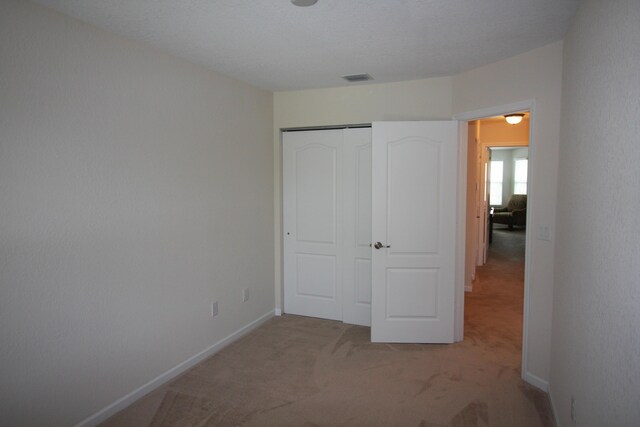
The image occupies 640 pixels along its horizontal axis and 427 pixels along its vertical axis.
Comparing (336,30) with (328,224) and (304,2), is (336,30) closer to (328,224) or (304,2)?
(304,2)

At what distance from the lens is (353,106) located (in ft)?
12.9

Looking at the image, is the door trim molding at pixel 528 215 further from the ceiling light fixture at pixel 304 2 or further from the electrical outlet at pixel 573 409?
the ceiling light fixture at pixel 304 2

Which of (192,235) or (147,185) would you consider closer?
(147,185)

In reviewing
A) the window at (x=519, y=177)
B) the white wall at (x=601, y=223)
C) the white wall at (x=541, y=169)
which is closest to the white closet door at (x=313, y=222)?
the white wall at (x=541, y=169)

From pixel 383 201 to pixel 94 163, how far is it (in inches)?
90.0

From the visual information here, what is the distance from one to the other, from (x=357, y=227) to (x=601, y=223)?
8.42 feet

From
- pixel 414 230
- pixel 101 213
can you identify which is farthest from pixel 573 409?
pixel 101 213

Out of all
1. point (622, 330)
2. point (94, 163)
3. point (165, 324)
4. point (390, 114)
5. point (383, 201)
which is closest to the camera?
point (622, 330)

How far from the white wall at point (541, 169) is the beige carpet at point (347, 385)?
0.33 metres

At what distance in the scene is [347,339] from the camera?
3674 mm

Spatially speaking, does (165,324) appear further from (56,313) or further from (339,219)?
(339,219)

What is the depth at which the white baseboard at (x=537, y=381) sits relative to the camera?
2.71 m

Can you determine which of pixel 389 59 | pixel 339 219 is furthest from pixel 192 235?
pixel 389 59

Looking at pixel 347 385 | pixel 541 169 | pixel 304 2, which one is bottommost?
pixel 347 385
